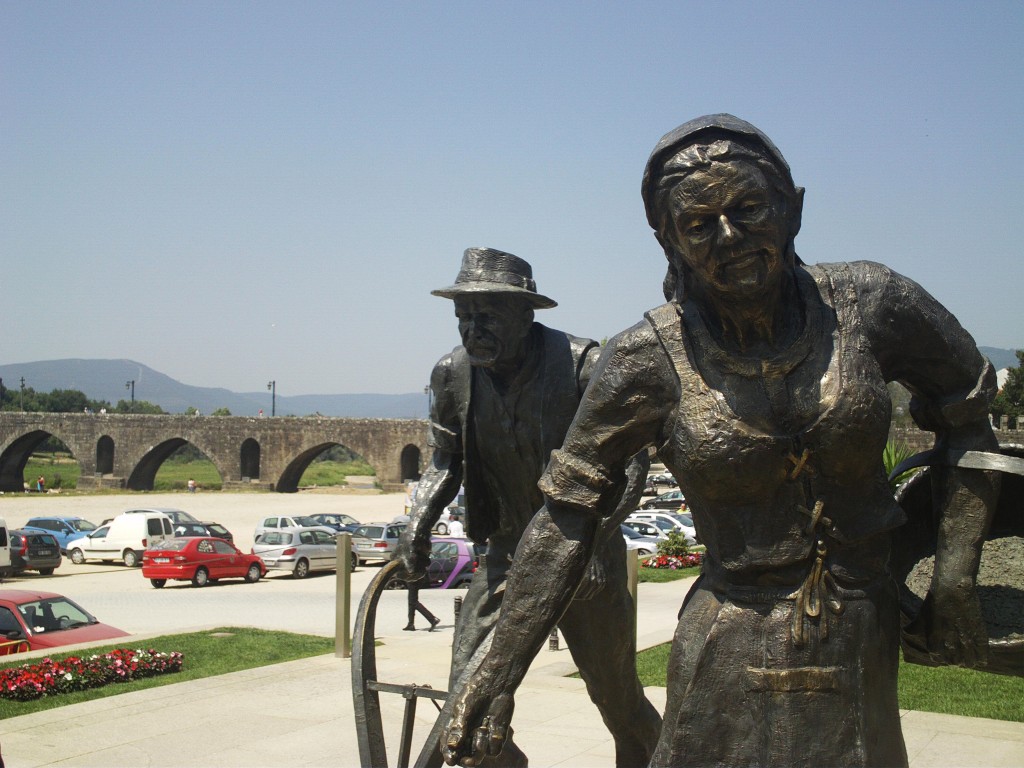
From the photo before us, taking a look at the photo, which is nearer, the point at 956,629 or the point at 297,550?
the point at 956,629

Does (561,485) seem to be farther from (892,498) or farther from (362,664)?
(362,664)

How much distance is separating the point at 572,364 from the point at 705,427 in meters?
2.18

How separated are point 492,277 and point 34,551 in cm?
2043

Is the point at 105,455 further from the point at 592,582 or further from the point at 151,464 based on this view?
the point at 592,582

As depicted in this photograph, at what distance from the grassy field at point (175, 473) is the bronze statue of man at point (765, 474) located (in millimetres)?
61549

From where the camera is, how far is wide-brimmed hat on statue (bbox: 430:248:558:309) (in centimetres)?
451

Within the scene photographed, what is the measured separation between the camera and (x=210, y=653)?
11.1 meters

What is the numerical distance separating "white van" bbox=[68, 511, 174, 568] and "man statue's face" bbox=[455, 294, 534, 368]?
72.8 feet

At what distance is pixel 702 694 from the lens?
255 centimetres

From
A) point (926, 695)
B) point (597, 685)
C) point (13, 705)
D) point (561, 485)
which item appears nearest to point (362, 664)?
point (597, 685)

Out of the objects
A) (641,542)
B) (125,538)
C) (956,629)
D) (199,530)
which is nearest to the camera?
(956,629)

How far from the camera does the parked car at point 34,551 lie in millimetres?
22203

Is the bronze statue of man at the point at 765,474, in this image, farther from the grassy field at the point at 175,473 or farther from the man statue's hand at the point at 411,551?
the grassy field at the point at 175,473

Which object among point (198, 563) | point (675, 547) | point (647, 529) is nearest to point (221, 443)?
point (647, 529)
